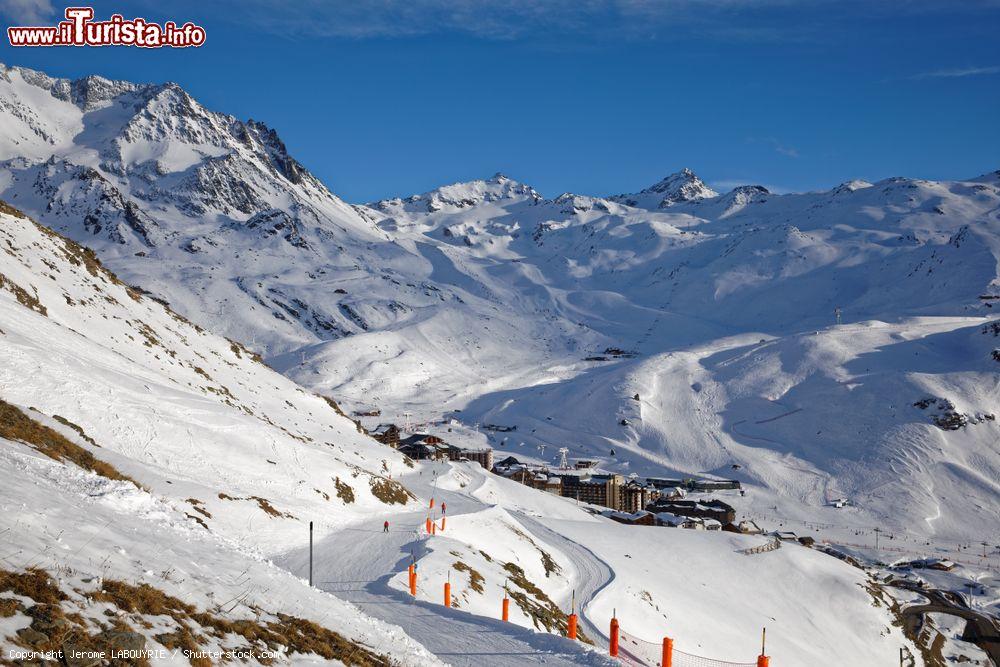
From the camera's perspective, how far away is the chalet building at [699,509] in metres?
86.6

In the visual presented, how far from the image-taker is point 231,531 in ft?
80.4

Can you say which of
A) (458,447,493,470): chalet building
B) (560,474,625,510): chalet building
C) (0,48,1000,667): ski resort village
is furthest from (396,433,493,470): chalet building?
(560,474,625,510): chalet building

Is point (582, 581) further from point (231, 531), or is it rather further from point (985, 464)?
point (985, 464)

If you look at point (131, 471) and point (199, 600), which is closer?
point (199, 600)

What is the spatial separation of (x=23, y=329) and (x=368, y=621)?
26.7 m

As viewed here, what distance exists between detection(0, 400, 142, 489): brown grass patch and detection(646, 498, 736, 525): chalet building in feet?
248

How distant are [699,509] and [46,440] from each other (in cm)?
7940

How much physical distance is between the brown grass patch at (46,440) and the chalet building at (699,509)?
75743 millimetres

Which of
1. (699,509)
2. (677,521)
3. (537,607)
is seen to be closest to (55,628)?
(537,607)

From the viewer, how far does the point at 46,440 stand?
21172 mm

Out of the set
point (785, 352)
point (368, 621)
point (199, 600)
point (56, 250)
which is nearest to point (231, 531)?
point (368, 621)

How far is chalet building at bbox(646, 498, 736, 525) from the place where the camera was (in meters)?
86.6

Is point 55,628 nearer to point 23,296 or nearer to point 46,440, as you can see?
point 46,440

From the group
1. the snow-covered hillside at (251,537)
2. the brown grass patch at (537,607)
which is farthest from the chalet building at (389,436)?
the brown grass patch at (537,607)
